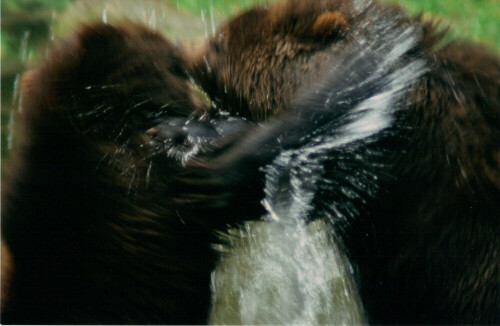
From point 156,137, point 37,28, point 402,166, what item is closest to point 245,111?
point 156,137

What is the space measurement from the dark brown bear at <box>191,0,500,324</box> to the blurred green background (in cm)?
50

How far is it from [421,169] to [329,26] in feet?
1.64

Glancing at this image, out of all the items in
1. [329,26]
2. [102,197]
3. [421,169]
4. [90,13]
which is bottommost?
[421,169]

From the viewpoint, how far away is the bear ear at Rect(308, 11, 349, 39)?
1.64m

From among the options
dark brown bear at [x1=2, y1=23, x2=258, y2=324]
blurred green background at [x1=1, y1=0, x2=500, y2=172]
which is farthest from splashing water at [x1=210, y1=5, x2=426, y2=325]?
blurred green background at [x1=1, y1=0, x2=500, y2=172]

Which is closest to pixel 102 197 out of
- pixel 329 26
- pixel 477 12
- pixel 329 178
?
pixel 329 178

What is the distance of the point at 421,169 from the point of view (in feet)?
4.97

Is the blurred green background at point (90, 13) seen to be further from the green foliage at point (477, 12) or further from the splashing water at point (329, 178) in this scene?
the splashing water at point (329, 178)

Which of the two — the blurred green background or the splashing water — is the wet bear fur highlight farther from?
the blurred green background

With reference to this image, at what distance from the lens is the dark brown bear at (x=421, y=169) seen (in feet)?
4.78

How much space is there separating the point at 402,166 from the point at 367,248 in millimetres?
259

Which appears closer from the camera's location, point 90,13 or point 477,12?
point 90,13

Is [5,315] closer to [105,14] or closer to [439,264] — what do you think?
[105,14]

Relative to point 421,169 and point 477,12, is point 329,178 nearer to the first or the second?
point 421,169
